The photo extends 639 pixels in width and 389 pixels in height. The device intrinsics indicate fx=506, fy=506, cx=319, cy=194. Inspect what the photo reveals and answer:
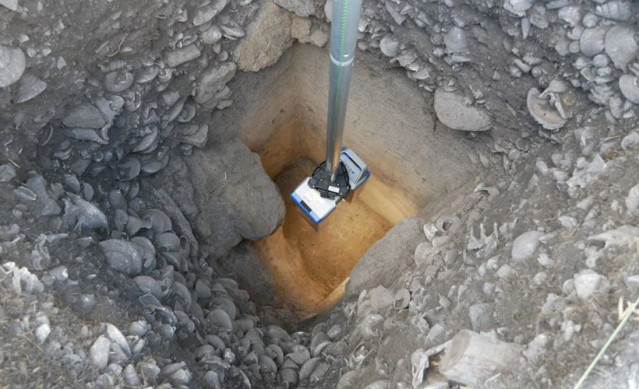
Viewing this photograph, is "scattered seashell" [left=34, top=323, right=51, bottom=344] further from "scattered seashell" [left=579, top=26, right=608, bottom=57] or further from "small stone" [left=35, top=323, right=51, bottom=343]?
"scattered seashell" [left=579, top=26, right=608, bottom=57]

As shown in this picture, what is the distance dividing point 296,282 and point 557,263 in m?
2.58

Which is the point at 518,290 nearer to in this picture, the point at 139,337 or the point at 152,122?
the point at 139,337

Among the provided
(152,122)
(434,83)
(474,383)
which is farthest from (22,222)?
(434,83)

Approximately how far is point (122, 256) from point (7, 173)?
1.90ft

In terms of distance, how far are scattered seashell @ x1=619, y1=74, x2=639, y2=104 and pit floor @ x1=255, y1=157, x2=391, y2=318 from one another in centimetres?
238

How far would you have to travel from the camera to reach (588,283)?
1.64 meters

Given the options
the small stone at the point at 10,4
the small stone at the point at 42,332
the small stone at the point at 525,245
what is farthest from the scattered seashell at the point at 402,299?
the small stone at the point at 10,4

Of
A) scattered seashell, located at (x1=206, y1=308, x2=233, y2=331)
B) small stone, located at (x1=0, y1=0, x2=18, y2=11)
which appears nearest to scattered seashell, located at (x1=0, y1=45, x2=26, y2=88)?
small stone, located at (x1=0, y1=0, x2=18, y2=11)

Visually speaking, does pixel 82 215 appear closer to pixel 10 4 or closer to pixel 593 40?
pixel 10 4

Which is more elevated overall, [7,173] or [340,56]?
[7,173]

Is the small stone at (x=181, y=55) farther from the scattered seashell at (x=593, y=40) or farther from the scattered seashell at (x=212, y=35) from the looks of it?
the scattered seashell at (x=593, y=40)

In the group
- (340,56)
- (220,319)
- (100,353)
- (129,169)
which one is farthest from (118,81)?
(100,353)

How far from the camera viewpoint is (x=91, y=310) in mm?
1902

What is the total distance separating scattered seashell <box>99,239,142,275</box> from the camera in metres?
2.25
